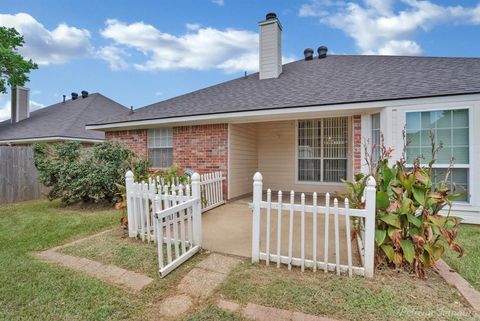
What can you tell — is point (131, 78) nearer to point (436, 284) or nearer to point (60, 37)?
point (60, 37)

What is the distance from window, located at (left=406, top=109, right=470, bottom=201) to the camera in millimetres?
5391

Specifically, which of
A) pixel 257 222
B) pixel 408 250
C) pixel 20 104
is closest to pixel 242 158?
pixel 257 222

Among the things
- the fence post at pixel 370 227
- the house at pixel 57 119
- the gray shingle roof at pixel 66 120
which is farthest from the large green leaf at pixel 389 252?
the gray shingle roof at pixel 66 120

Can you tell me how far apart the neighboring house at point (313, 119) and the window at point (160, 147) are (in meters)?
0.04

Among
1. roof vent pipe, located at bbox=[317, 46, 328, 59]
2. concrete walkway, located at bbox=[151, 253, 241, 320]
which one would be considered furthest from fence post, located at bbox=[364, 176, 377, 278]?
roof vent pipe, located at bbox=[317, 46, 328, 59]

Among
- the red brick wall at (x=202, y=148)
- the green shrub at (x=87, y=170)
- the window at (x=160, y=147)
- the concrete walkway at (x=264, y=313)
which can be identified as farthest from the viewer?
the window at (x=160, y=147)

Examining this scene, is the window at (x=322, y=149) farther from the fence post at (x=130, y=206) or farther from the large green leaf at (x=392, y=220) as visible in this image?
the fence post at (x=130, y=206)

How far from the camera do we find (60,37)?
14148 mm

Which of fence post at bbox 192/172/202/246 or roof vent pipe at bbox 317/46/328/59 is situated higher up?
roof vent pipe at bbox 317/46/328/59

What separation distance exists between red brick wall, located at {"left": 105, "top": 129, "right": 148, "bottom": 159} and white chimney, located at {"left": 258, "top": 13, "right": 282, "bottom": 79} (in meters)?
4.97

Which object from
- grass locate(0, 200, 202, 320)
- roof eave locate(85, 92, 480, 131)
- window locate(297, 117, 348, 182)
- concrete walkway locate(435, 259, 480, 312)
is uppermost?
roof eave locate(85, 92, 480, 131)

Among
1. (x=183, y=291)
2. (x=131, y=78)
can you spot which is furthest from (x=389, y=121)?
(x=131, y=78)

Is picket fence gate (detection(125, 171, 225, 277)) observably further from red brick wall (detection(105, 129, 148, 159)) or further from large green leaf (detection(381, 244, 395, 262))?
red brick wall (detection(105, 129, 148, 159))

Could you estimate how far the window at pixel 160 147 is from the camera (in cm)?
885
